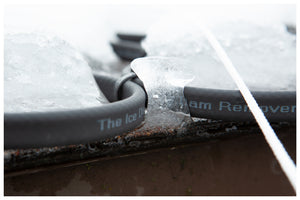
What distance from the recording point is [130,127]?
2.32 feet

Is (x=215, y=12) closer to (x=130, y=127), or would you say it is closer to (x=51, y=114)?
(x=130, y=127)

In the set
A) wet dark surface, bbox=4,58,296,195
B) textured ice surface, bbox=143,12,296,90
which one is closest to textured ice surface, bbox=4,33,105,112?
wet dark surface, bbox=4,58,296,195

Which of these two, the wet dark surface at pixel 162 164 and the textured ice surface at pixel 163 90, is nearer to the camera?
the wet dark surface at pixel 162 164

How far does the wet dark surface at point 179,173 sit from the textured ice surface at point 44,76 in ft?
0.48

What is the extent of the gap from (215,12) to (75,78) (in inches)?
32.0

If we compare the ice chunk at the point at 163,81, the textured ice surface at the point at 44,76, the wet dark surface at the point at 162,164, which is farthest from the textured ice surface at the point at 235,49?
the textured ice surface at the point at 44,76

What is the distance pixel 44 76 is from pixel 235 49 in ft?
2.16

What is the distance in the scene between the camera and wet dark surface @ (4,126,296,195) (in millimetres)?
687

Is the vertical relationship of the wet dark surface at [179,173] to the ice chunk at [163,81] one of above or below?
below

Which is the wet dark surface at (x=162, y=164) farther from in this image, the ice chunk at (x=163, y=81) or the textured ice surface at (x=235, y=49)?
the textured ice surface at (x=235, y=49)

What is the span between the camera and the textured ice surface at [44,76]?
28.1 inches

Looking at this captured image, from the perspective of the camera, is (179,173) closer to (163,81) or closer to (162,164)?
(162,164)

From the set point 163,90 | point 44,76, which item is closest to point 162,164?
point 163,90

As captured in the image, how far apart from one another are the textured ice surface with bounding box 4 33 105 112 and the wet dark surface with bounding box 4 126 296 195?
0.15 metres
